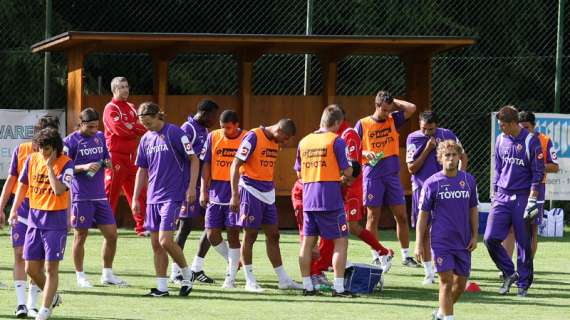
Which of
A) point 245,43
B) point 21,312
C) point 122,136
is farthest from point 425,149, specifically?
point 245,43

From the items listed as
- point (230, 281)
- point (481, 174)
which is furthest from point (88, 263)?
point (481, 174)

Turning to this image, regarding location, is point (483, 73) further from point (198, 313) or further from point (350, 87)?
point (198, 313)

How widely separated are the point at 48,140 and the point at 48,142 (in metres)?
0.02

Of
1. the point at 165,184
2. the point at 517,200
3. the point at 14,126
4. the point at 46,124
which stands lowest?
the point at 517,200

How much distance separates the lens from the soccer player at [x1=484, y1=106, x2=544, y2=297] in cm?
1335

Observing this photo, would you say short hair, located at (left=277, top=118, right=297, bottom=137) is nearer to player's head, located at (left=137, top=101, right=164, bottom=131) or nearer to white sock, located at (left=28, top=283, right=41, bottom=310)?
player's head, located at (left=137, top=101, right=164, bottom=131)

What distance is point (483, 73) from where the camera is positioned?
2455 cm

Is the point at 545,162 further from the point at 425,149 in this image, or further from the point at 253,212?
the point at 253,212

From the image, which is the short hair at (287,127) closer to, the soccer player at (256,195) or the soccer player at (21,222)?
the soccer player at (256,195)

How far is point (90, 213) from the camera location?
44.3 feet

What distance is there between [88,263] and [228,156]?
117 inches

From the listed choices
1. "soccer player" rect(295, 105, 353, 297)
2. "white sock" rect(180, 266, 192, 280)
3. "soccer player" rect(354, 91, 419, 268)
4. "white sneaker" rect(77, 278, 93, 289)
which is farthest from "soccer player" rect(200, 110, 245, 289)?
"soccer player" rect(354, 91, 419, 268)

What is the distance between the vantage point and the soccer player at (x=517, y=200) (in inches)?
526

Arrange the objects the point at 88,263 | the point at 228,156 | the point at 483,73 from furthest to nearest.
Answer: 1. the point at 483,73
2. the point at 88,263
3. the point at 228,156
